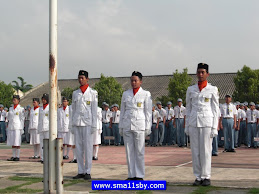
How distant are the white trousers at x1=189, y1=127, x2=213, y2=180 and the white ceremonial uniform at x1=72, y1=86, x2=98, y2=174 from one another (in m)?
2.36

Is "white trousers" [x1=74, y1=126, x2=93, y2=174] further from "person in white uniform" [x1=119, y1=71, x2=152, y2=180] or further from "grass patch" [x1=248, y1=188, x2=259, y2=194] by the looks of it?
"grass patch" [x1=248, y1=188, x2=259, y2=194]

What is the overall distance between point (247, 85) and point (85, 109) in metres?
38.4

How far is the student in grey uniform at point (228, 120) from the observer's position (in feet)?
52.4

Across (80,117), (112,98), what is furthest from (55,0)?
(112,98)

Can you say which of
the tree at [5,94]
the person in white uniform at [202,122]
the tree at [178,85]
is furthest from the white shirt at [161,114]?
the tree at [5,94]

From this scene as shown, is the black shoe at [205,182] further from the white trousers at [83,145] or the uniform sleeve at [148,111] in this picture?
the white trousers at [83,145]

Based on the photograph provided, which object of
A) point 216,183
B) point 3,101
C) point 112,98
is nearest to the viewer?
point 216,183

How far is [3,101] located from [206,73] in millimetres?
55625

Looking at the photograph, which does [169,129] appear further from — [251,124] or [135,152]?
[135,152]

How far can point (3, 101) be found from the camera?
6059 centimetres

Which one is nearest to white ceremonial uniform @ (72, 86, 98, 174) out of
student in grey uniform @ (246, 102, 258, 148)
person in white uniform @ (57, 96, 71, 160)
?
person in white uniform @ (57, 96, 71, 160)

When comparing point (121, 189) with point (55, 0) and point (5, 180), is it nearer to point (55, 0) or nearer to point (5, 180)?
point (5, 180)

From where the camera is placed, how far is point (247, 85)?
45.5 m

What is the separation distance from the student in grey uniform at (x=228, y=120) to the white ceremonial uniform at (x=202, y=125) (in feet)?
25.9
